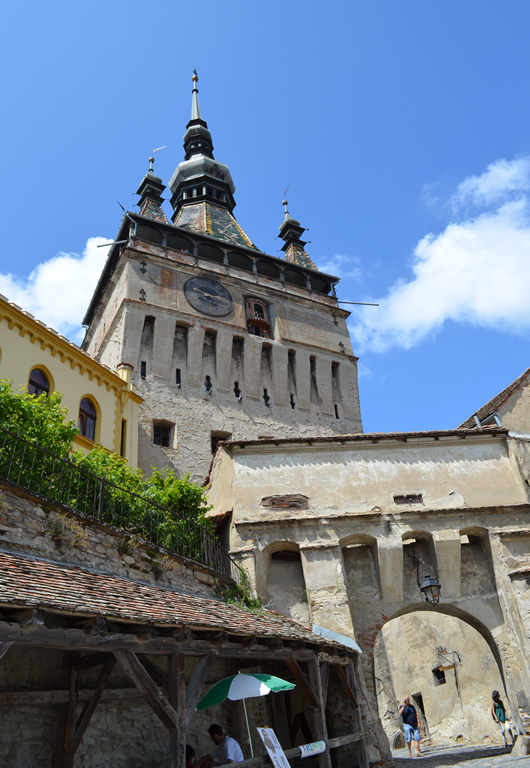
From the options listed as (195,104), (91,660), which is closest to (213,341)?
(91,660)

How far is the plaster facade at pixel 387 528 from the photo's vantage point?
41.6 ft

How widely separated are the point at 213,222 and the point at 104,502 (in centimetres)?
2558

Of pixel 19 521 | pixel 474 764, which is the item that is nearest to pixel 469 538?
pixel 474 764

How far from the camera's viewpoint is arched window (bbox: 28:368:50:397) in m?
16.6

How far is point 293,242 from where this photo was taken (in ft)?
123

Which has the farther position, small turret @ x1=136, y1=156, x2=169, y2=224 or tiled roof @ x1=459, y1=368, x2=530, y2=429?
small turret @ x1=136, y1=156, x2=169, y2=224

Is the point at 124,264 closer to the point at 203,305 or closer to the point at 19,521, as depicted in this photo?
the point at 203,305

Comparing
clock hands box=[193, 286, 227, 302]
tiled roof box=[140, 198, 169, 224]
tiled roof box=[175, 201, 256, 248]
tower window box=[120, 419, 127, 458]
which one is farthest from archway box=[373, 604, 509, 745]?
tiled roof box=[140, 198, 169, 224]

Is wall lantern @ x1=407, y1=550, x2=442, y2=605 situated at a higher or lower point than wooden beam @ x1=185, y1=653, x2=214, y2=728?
higher

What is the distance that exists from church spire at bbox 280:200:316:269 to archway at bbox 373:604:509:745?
2081 cm

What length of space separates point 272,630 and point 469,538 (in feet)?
22.0

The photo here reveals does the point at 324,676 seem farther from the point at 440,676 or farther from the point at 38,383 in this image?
the point at 440,676

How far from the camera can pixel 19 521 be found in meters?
8.49

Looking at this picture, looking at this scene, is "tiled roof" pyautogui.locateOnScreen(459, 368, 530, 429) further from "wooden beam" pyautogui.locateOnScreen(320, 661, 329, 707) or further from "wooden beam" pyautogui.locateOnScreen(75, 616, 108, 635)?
"wooden beam" pyautogui.locateOnScreen(75, 616, 108, 635)
